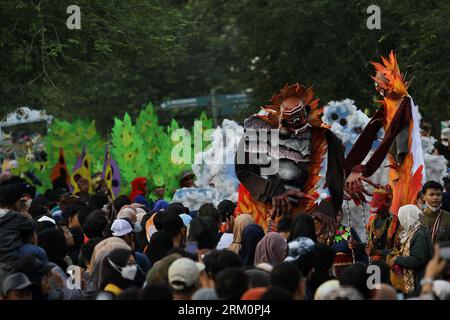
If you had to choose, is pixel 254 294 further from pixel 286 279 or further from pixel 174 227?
pixel 174 227

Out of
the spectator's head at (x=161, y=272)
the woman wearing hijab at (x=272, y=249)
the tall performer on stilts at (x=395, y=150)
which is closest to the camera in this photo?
the spectator's head at (x=161, y=272)

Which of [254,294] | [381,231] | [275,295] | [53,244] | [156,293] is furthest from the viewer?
[381,231]

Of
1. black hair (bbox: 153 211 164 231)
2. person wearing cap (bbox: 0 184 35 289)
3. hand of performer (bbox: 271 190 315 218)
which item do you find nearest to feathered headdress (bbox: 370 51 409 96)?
hand of performer (bbox: 271 190 315 218)

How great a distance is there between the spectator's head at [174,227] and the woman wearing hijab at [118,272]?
1.88 metres

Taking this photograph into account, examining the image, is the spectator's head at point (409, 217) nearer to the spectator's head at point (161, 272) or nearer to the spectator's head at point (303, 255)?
the spectator's head at point (303, 255)

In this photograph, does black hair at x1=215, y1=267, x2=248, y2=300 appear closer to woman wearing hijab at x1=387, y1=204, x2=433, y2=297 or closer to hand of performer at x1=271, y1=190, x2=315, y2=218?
woman wearing hijab at x1=387, y1=204, x2=433, y2=297

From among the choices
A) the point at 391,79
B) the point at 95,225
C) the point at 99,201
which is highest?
the point at 391,79

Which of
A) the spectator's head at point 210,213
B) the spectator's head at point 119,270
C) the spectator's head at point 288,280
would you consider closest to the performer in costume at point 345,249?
the spectator's head at point 210,213

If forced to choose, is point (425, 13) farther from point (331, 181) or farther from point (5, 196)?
point (5, 196)

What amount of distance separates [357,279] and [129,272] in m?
1.76

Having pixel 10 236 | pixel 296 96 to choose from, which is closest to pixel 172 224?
pixel 10 236

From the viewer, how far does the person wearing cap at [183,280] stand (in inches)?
325

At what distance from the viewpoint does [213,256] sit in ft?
29.6

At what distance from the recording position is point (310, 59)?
23656mm
